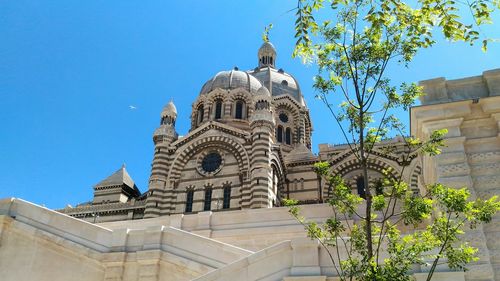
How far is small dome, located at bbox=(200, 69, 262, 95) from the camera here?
35591 mm

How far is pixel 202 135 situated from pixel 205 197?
4033mm

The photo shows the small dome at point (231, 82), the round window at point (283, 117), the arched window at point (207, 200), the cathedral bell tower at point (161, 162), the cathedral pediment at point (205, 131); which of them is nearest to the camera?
the arched window at point (207, 200)

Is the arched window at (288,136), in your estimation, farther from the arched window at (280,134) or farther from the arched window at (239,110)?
the arched window at (239,110)

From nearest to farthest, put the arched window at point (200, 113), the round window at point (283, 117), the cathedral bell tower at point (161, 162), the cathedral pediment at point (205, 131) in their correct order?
the cathedral bell tower at point (161, 162)
the cathedral pediment at point (205, 131)
the arched window at point (200, 113)
the round window at point (283, 117)

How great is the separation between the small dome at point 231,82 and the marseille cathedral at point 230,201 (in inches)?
5.2

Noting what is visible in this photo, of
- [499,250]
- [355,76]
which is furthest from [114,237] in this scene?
[499,250]

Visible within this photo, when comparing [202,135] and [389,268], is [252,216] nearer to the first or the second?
[389,268]

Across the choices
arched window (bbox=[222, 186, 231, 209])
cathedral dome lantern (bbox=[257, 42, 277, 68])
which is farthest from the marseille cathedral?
cathedral dome lantern (bbox=[257, 42, 277, 68])

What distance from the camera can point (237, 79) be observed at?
36.1 metres

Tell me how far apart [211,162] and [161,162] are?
3.04 metres

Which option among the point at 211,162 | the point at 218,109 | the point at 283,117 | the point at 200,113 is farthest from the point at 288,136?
the point at 211,162

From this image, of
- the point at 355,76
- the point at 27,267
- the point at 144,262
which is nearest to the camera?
the point at 355,76

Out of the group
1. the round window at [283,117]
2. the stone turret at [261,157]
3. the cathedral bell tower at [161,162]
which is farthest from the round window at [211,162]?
the round window at [283,117]

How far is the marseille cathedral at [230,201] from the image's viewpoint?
902 cm
